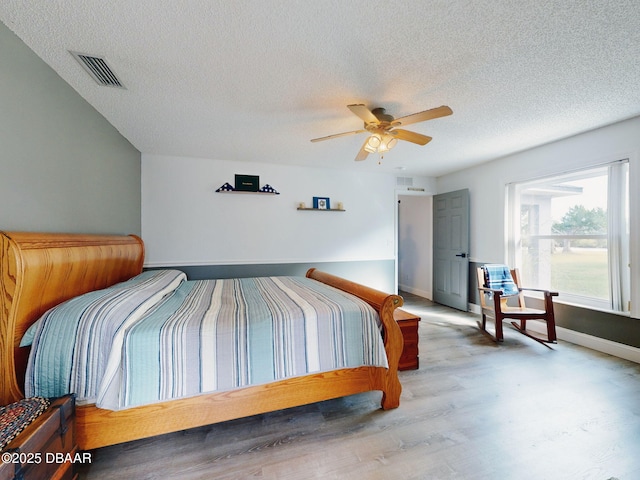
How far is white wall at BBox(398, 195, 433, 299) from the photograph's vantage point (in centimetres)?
507

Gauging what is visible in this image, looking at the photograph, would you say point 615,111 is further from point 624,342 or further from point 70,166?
point 70,166

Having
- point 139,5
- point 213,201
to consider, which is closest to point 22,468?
point 139,5

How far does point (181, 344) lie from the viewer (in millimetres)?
1266

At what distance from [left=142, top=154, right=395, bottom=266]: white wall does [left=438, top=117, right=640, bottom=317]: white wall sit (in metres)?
1.31

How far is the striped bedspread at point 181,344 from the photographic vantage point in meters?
1.17

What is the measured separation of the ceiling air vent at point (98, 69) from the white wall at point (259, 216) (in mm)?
1681

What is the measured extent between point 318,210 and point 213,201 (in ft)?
5.20

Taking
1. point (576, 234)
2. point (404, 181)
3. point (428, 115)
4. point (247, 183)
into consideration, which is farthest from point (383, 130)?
point (576, 234)

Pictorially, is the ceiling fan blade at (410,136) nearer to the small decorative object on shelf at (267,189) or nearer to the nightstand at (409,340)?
the nightstand at (409,340)

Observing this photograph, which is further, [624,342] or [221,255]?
[221,255]

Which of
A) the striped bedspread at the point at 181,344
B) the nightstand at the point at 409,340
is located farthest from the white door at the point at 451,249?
the striped bedspread at the point at 181,344

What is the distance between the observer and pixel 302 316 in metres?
1.53

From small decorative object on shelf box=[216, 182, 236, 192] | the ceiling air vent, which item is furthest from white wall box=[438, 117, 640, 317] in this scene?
the ceiling air vent

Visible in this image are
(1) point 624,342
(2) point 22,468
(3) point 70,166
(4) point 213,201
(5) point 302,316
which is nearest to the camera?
(2) point 22,468
